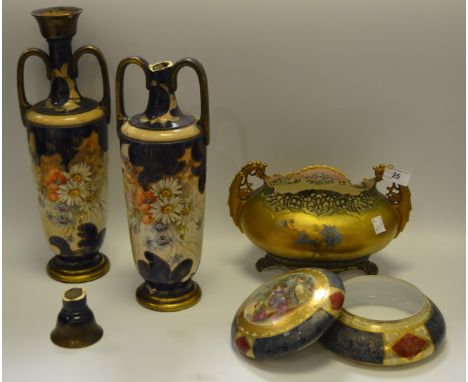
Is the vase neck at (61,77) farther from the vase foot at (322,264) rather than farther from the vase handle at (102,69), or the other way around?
the vase foot at (322,264)

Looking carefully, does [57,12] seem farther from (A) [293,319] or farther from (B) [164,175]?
(A) [293,319]

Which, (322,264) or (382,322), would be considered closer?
(382,322)

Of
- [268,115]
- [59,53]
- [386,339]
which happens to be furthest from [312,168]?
[59,53]

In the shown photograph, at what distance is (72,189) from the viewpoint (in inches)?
90.1

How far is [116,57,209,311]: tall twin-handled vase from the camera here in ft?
6.79

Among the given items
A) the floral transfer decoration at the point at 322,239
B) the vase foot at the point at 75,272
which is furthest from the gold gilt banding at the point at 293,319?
the vase foot at the point at 75,272

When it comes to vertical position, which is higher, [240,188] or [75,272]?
[240,188]

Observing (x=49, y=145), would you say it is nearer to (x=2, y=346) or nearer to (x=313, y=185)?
(x=2, y=346)

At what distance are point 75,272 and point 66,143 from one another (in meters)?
0.39

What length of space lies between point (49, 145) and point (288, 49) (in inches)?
27.8

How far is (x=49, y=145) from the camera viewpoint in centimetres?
222

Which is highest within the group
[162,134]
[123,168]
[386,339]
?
[162,134]

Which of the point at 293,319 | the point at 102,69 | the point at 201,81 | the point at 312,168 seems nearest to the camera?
the point at 293,319

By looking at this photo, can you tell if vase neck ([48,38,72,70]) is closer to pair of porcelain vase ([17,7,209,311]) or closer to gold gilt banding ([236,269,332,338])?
pair of porcelain vase ([17,7,209,311])
